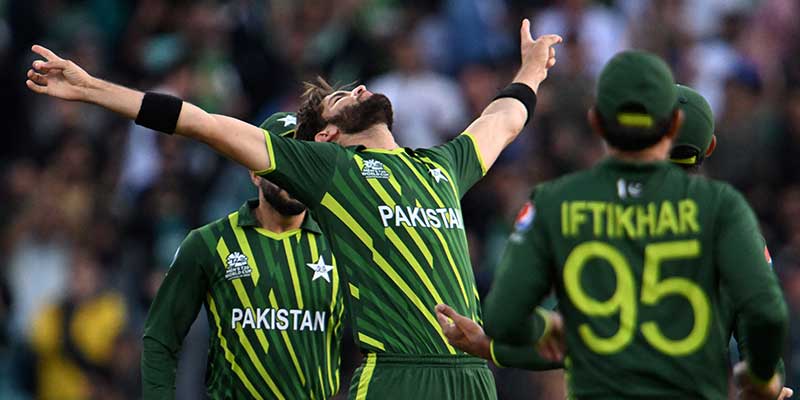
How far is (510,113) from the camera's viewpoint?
24.0 ft

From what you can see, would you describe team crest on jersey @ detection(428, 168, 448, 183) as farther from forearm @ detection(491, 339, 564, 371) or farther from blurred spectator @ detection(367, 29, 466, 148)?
blurred spectator @ detection(367, 29, 466, 148)

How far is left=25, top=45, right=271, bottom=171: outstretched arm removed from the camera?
20.0ft

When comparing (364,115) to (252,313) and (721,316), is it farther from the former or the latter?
(721,316)

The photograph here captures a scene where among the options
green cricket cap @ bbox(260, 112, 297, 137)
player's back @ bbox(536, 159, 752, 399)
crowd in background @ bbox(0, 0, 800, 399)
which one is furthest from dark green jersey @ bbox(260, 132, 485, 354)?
crowd in background @ bbox(0, 0, 800, 399)

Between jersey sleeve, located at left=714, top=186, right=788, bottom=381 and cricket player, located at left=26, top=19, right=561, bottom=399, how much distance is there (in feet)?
5.95

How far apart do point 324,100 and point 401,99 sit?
6.27 m

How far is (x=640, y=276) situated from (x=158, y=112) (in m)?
2.25

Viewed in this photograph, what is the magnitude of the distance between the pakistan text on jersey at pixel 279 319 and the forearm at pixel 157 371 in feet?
1.16

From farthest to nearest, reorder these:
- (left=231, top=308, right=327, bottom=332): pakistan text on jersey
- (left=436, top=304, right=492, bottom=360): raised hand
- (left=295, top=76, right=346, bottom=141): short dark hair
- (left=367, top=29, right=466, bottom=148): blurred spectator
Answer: (left=367, top=29, right=466, bottom=148): blurred spectator
(left=231, top=308, right=327, bottom=332): pakistan text on jersey
(left=295, top=76, right=346, bottom=141): short dark hair
(left=436, top=304, right=492, bottom=360): raised hand

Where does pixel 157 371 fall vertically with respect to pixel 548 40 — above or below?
below

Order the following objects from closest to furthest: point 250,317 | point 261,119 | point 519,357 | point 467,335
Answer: point 519,357 < point 467,335 < point 250,317 < point 261,119

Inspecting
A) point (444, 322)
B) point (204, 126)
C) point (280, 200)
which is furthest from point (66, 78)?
point (444, 322)

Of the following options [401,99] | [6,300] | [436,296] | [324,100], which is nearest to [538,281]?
[436,296]

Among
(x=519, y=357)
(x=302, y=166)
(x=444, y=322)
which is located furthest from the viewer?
(x=302, y=166)
